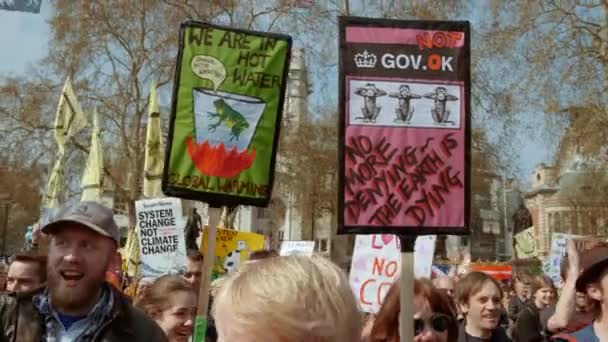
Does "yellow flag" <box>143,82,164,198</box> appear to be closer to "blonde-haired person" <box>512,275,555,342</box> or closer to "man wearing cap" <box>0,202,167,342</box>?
"blonde-haired person" <box>512,275,555,342</box>

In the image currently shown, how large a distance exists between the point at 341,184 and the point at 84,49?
23.0 metres

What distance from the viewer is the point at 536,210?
3701 inches

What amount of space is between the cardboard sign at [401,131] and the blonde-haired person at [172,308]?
2.89 feet

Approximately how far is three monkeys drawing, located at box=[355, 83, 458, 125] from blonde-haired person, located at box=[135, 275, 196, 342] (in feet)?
4.28

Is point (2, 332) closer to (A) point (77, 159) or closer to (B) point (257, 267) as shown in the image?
(B) point (257, 267)

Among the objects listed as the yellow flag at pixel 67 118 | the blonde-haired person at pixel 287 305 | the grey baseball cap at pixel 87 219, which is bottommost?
the blonde-haired person at pixel 287 305

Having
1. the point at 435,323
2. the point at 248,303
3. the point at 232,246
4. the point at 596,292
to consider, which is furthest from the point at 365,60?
the point at 232,246

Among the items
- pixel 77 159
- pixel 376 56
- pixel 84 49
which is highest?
→ pixel 84 49

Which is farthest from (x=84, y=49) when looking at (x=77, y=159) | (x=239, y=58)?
(x=239, y=58)

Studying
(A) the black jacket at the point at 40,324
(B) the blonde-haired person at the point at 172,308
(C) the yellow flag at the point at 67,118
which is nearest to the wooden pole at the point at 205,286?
(B) the blonde-haired person at the point at 172,308

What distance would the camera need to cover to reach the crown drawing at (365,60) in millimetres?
4457

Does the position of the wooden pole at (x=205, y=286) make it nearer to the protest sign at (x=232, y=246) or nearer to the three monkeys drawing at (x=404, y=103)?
the three monkeys drawing at (x=404, y=103)

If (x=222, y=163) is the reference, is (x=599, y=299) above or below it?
below

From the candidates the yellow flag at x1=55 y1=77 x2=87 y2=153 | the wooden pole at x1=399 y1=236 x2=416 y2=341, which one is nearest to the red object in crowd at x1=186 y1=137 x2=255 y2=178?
the wooden pole at x1=399 y1=236 x2=416 y2=341
